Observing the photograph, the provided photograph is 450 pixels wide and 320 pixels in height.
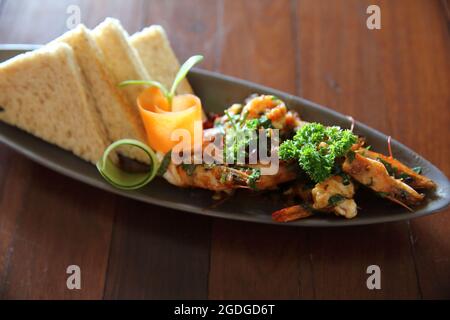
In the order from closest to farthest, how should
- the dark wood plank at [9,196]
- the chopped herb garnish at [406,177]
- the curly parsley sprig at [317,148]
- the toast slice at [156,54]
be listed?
the curly parsley sprig at [317,148], the chopped herb garnish at [406,177], the dark wood plank at [9,196], the toast slice at [156,54]

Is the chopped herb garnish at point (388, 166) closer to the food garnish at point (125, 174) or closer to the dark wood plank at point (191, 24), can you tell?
the food garnish at point (125, 174)

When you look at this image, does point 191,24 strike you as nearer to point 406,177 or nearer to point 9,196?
point 9,196

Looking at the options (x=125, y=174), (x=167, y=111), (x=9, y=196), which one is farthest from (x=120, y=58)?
(x=9, y=196)

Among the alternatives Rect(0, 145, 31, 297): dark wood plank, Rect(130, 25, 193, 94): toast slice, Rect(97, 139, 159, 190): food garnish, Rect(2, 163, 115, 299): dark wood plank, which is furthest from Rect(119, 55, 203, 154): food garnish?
Rect(0, 145, 31, 297): dark wood plank

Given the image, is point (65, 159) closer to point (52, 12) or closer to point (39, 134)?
point (39, 134)

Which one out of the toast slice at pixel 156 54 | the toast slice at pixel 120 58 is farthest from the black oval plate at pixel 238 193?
the toast slice at pixel 120 58

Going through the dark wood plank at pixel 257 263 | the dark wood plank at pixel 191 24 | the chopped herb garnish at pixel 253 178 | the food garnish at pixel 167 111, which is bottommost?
the dark wood plank at pixel 257 263

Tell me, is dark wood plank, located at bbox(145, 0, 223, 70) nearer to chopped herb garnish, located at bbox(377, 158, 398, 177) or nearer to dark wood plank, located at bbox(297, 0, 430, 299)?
dark wood plank, located at bbox(297, 0, 430, 299)
